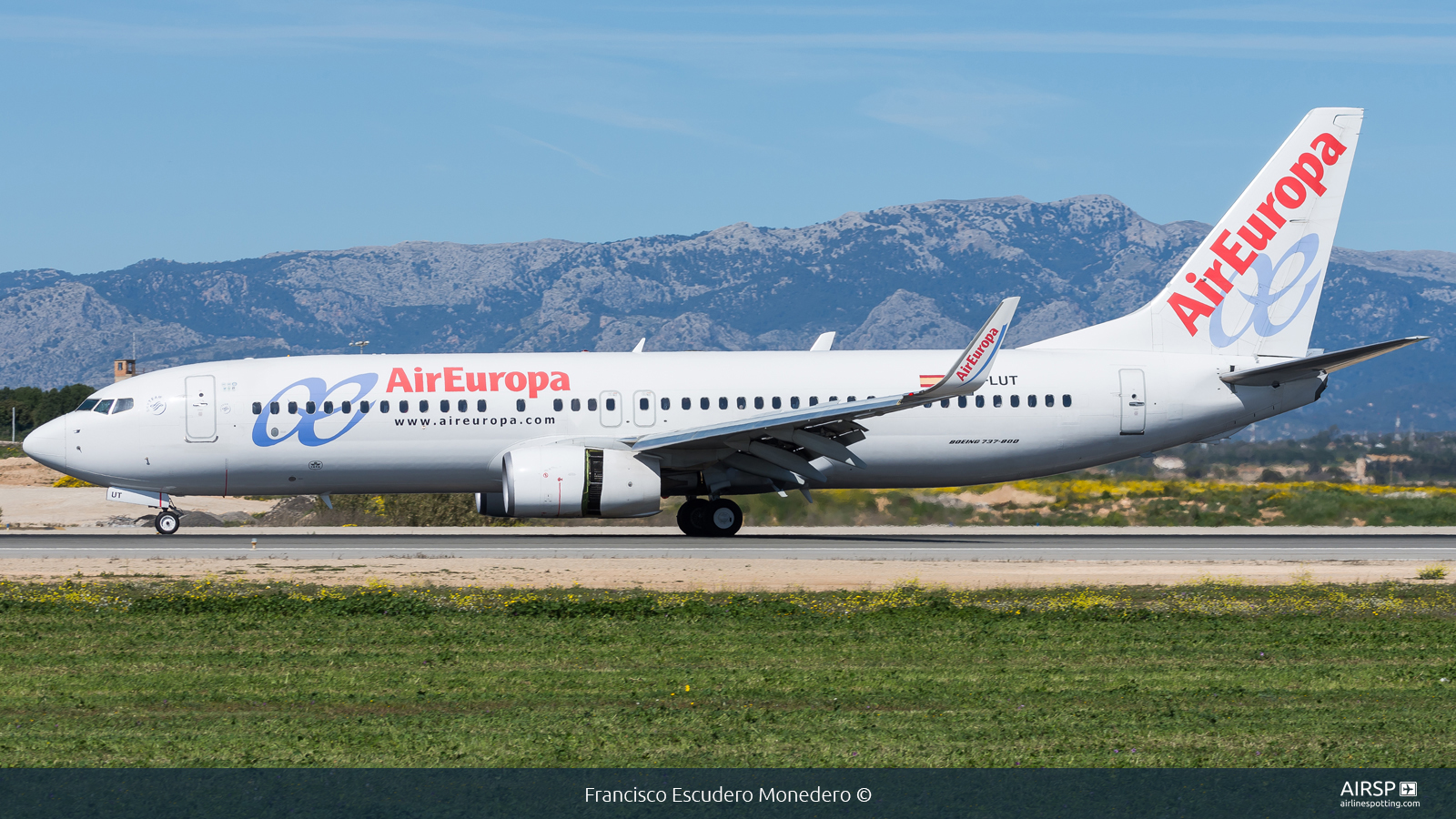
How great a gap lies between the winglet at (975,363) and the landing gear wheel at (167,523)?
572 inches

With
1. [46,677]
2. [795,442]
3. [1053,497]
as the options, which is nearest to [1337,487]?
[1053,497]

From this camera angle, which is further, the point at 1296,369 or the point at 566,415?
the point at 1296,369

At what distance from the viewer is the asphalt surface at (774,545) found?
2361 cm

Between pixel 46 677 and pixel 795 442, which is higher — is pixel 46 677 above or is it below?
below

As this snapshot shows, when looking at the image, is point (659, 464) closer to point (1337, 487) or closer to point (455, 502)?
point (455, 502)

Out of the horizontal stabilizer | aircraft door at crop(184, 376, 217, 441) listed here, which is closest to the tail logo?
the horizontal stabilizer

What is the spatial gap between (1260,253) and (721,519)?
12623 millimetres

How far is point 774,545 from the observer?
25703 millimetres

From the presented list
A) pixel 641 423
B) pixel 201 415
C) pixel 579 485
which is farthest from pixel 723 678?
pixel 201 415

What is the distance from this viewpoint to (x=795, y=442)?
26828 mm

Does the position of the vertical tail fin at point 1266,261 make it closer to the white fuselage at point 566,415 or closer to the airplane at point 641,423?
the airplane at point 641,423

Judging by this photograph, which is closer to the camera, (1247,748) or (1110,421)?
(1247,748)

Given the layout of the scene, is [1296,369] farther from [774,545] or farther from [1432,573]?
[774,545]
